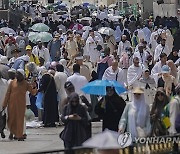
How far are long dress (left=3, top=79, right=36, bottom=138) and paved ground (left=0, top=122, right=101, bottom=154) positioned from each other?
0.27 metres

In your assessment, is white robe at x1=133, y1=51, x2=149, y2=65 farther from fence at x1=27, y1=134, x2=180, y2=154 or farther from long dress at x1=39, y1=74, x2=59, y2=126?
fence at x1=27, y1=134, x2=180, y2=154

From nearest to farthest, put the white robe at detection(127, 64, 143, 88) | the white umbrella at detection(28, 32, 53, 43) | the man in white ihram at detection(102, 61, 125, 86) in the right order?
the white robe at detection(127, 64, 143, 88), the man in white ihram at detection(102, 61, 125, 86), the white umbrella at detection(28, 32, 53, 43)

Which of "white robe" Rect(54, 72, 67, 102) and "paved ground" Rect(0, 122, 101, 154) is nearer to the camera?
"paved ground" Rect(0, 122, 101, 154)

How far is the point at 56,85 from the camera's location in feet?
55.6

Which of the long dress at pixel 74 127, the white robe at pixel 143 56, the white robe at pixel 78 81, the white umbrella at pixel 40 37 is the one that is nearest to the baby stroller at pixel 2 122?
the white robe at pixel 78 81

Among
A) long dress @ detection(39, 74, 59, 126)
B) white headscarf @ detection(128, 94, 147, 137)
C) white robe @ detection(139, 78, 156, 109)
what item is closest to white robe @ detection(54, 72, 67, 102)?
long dress @ detection(39, 74, 59, 126)

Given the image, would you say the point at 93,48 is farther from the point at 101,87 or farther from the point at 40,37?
the point at 101,87

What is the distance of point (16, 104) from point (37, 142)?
0.84 meters

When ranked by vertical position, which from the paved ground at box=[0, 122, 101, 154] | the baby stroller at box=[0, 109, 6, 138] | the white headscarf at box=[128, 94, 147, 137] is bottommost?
the paved ground at box=[0, 122, 101, 154]

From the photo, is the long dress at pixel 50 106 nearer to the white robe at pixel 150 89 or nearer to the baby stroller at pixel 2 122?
the baby stroller at pixel 2 122

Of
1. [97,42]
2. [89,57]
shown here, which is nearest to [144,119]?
[89,57]

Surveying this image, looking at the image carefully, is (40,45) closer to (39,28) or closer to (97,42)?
(97,42)

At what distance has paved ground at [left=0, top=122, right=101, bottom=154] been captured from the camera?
14.5m

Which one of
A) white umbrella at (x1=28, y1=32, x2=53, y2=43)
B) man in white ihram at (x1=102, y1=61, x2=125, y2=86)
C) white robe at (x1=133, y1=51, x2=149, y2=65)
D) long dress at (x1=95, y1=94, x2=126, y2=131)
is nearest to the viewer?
long dress at (x1=95, y1=94, x2=126, y2=131)
